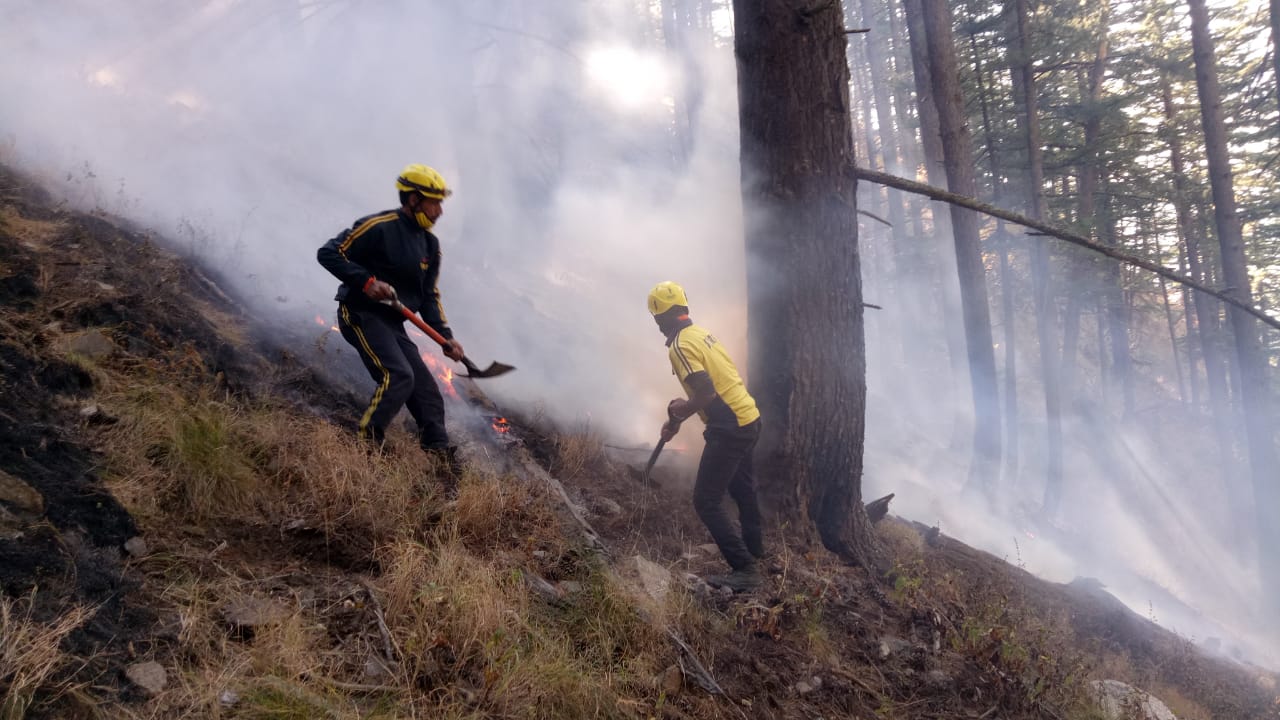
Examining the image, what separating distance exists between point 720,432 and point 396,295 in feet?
7.24

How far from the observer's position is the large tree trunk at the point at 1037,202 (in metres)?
14.1

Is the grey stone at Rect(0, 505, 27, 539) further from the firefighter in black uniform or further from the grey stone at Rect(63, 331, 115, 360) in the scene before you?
the firefighter in black uniform

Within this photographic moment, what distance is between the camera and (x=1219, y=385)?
18.9 meters

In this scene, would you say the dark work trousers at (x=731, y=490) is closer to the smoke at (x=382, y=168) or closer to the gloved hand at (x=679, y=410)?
the gloved hand at (x=679, y=410)

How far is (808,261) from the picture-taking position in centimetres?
539

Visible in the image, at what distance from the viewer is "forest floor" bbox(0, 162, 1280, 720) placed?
2.32 meters

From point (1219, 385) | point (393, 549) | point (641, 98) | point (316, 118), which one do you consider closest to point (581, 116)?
point (641, 98)

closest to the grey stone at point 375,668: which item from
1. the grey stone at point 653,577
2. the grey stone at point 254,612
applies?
the grey stone at point 254,612

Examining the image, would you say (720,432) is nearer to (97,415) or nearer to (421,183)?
(421,183)

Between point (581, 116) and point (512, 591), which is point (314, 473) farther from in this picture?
point (581, 116)

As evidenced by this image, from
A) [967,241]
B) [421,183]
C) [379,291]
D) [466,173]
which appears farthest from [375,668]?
[967,241]

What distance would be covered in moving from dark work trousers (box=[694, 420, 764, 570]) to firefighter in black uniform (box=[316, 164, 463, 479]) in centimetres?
162

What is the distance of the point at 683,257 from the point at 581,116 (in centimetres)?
694

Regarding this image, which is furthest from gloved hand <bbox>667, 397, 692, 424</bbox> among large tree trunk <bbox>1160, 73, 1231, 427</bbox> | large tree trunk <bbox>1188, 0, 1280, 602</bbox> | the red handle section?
large tree trunk <bbox>1160, 73, 1231, 427</bbox>
